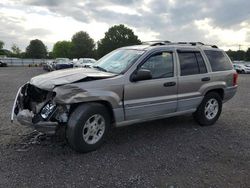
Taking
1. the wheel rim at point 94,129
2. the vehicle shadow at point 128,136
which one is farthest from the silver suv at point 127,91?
the vehicle shadow at point 128,136

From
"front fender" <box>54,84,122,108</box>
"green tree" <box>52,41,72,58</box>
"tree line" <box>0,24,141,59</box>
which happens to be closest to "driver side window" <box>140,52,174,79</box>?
"front fender" <box>54,84,122,108</box>

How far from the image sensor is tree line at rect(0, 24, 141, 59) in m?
82.2

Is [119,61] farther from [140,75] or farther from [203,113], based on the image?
[203,113]

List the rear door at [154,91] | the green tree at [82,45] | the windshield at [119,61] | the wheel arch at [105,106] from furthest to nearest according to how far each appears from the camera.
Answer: the green tree at [82,45] → the windshield at [119,61] → the rear door at [154,91] → the wheel arch at [105,106]

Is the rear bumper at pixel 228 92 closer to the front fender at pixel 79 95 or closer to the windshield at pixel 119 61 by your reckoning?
the windshield at pixel 119 61

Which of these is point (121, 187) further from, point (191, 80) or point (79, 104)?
point (191, 80)

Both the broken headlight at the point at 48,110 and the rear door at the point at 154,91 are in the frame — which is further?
the rear door at the point at 154,91

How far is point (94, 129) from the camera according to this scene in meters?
5.06

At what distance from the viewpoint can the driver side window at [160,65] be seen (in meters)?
5.75

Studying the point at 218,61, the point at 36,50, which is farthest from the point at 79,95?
the point at 36,50

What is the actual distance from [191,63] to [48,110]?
3343 millimetres

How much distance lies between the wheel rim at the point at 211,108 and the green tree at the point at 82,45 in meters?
85.2

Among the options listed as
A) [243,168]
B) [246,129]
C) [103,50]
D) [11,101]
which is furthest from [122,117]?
[103,50]

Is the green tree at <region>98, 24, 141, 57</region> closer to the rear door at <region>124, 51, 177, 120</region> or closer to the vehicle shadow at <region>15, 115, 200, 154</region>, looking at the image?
the vehicle shadow at <region>15, 115, 200, 154</region>
